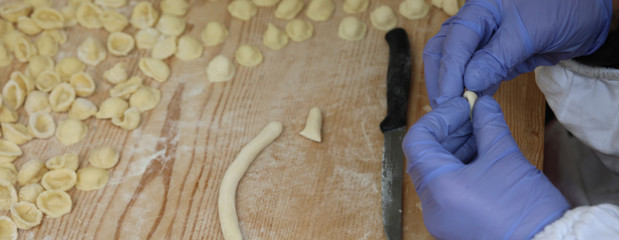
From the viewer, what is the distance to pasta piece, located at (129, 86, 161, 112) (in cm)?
149

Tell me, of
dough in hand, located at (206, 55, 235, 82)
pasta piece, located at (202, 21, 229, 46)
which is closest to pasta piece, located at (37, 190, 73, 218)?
dough in hand, located at (206, 55, 235, 82)

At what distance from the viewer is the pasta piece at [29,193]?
1.31 metres

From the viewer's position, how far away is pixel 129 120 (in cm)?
146

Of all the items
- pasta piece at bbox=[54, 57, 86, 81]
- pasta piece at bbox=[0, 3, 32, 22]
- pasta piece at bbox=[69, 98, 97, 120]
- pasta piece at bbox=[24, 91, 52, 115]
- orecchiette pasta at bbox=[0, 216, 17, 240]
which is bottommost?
orecchiette pasta at bbox=[0, 216, 17, 240]

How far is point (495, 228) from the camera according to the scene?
37.1 inches

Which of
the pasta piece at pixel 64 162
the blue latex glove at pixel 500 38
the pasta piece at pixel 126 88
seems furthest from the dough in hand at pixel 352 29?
the pasta piece at pixel 64 162

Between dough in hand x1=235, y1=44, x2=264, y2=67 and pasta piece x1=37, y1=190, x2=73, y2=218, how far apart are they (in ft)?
1.90

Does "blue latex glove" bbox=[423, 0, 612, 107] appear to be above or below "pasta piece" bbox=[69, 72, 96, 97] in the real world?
below

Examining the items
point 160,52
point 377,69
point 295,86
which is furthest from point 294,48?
point 160,52

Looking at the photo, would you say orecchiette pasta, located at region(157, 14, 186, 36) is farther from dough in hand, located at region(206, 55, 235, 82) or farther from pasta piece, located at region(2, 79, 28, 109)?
pasta piece, located at region(2, 79, 28, 109)

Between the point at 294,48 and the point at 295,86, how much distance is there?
15cm

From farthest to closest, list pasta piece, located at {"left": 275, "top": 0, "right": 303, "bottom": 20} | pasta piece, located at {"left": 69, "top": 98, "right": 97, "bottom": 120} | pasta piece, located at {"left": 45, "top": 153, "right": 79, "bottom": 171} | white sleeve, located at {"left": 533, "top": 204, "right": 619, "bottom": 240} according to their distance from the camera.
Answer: pasta piece, located at {"left": 275, "top": 0, "right": 303, "bottom": 20}
pasta piece, located at {"left": 69, "top": 98, "right": 97, "bottom": 120}
pasta piece, located at {"left": 45, "top": 153, "right": 79, "bottom": 171}
white sleeve, located at {"left": 533, "top": 204, "right": 619, "bottom": 240}

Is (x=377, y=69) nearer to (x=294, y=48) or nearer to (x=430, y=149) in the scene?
(x=294, y=48)

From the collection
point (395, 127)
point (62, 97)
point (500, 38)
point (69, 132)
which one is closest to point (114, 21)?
point (62, 97)
